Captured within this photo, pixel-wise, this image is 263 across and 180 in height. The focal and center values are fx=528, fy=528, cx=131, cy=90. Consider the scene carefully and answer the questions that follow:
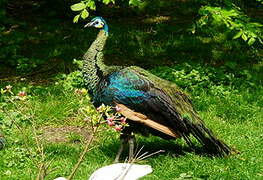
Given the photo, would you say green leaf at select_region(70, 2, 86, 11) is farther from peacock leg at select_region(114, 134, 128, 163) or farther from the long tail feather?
the long tail feather

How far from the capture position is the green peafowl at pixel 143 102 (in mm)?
5188

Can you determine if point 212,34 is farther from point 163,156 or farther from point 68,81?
point 163,156

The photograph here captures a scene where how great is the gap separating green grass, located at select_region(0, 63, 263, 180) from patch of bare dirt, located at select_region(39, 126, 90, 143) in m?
0.05

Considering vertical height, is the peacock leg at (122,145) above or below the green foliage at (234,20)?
below

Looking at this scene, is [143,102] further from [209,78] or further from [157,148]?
[209,78]

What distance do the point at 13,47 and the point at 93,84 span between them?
196 inches

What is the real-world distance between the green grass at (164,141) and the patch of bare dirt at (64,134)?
0.16 ft

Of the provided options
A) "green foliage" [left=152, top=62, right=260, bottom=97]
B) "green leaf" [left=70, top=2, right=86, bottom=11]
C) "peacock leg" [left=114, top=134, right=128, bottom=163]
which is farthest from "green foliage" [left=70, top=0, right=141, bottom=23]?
"green foliage" [left=152, top=62, right=260, bottom=97]

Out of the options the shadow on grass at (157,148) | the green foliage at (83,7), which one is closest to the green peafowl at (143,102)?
the shadow on grass at (157,148)

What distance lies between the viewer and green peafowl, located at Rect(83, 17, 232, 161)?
5.19 meters

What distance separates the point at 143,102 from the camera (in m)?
5.20

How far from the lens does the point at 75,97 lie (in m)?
7.49

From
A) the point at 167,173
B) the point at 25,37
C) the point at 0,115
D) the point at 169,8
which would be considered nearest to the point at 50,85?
the point at 0,115

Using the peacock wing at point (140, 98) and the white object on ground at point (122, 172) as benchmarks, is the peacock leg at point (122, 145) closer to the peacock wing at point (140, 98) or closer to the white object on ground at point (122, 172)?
the peacock wing at point (140, 98)
